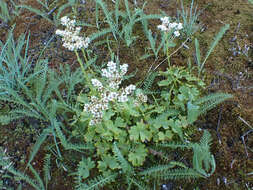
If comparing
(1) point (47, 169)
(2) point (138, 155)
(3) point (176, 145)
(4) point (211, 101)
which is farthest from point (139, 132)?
(1) point (47, 169)

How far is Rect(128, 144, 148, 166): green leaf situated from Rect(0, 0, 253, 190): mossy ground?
1.30 ft

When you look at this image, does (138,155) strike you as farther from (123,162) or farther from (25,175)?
(25,175)

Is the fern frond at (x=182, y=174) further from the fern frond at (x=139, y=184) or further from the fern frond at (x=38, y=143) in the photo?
the fern frond at (x=38, y=143)

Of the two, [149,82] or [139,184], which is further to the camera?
[149,82]

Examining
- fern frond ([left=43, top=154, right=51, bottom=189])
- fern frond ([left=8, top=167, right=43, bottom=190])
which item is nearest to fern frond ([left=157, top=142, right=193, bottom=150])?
fern frond ([left=43, top=154, right=51, bottom=189])

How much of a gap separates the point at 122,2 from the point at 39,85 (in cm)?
139

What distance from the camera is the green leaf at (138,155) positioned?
1.77 m

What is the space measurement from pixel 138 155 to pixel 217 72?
1.07m

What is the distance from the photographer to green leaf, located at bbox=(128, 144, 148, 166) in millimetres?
1771

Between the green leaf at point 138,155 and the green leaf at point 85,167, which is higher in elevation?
the green leaf at point 138,155

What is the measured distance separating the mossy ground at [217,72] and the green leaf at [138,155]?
40cm

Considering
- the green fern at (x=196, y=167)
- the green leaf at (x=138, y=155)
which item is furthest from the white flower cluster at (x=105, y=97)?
the green fern at (x=196, y=167)

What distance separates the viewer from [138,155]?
1791mm

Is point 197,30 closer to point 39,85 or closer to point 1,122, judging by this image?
point 39,85
